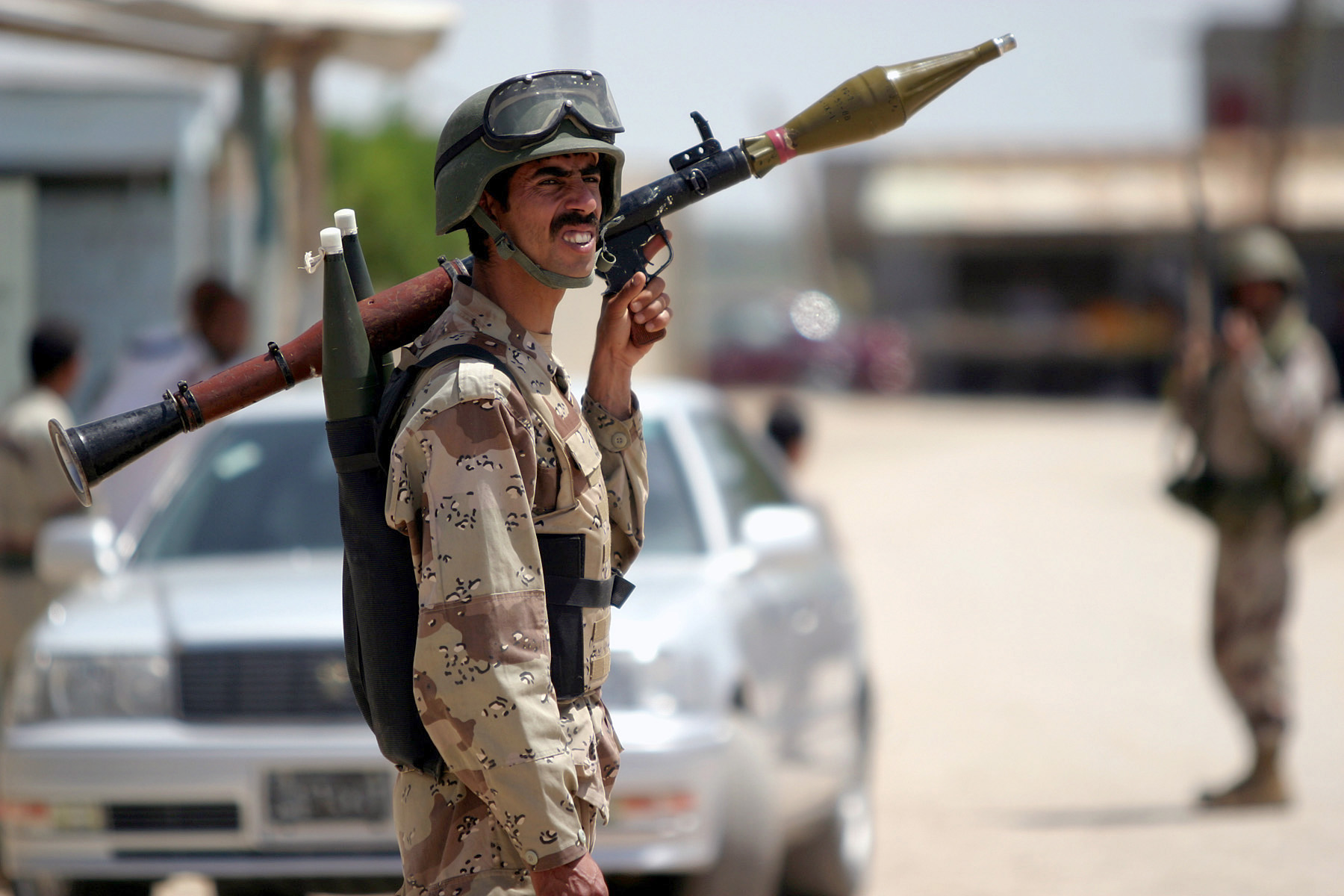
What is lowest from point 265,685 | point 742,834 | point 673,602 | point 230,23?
point 742,834

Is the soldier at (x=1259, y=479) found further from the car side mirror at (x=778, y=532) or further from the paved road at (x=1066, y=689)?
the car side mirror at (x=778, y=532)

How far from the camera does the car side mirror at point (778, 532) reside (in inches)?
197

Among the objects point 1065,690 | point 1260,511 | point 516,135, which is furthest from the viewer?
point 1065,690

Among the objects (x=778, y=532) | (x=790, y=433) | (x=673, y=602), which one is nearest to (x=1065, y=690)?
(x=790, y=433)

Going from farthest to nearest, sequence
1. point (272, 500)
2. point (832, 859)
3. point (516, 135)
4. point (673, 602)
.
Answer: point (832, 859), point (272, 500), point (673, 602), point (516, 135)

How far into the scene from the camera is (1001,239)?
3666cm

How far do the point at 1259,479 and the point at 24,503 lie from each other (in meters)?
4.48

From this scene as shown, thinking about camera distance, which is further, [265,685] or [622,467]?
[265,685]

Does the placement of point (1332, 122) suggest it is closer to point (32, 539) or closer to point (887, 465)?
point (887, 465)

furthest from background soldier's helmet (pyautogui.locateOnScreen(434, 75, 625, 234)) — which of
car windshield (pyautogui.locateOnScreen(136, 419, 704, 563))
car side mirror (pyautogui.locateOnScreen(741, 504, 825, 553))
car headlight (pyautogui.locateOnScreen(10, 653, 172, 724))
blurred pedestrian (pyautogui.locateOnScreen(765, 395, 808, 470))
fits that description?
blurred pedestrian (pyautogui.locateOnScreen(765, 395, 808, 470))

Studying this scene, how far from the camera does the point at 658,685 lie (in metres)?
4.35

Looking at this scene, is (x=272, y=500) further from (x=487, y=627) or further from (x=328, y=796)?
(x=487, y=627)

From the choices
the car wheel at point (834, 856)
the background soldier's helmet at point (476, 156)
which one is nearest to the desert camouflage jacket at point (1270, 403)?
the car wheel at point (834, 856)

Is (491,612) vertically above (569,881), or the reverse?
(491,612)
